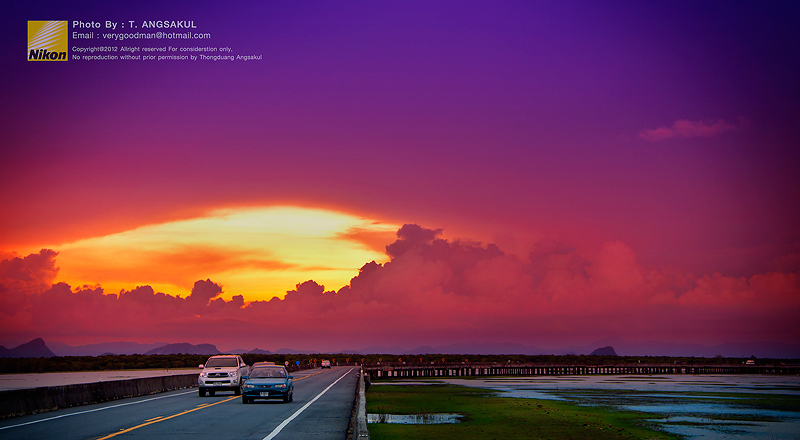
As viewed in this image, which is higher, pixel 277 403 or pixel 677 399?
pixel 277 403

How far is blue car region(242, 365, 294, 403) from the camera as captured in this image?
3105 centimetres

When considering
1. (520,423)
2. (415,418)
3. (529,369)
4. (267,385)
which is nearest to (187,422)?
(267,385)

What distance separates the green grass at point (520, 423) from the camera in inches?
1033

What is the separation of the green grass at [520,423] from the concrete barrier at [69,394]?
1256cm

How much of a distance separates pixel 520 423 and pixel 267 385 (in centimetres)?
1124

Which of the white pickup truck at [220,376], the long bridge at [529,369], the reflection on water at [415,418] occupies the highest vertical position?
the white pickup truck at [220,376]

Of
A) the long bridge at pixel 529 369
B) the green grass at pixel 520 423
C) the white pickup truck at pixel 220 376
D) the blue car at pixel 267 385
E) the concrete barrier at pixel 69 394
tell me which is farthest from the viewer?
the long bridge at pixel 529 369

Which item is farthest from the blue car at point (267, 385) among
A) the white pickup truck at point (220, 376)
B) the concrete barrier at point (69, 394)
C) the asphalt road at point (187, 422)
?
the concrete barrier at point (69, 394)

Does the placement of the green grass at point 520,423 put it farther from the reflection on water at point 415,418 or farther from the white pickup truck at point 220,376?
the white pickup truck at point 220,376

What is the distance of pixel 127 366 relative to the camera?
5108 inches

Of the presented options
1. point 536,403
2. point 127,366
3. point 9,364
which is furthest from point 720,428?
point 9,364

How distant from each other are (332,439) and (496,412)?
20.3 metres

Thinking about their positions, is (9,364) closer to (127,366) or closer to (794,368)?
(127,366)

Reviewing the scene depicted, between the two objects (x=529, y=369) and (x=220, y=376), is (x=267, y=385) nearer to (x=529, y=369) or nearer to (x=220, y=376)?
(x=220, y=376)
